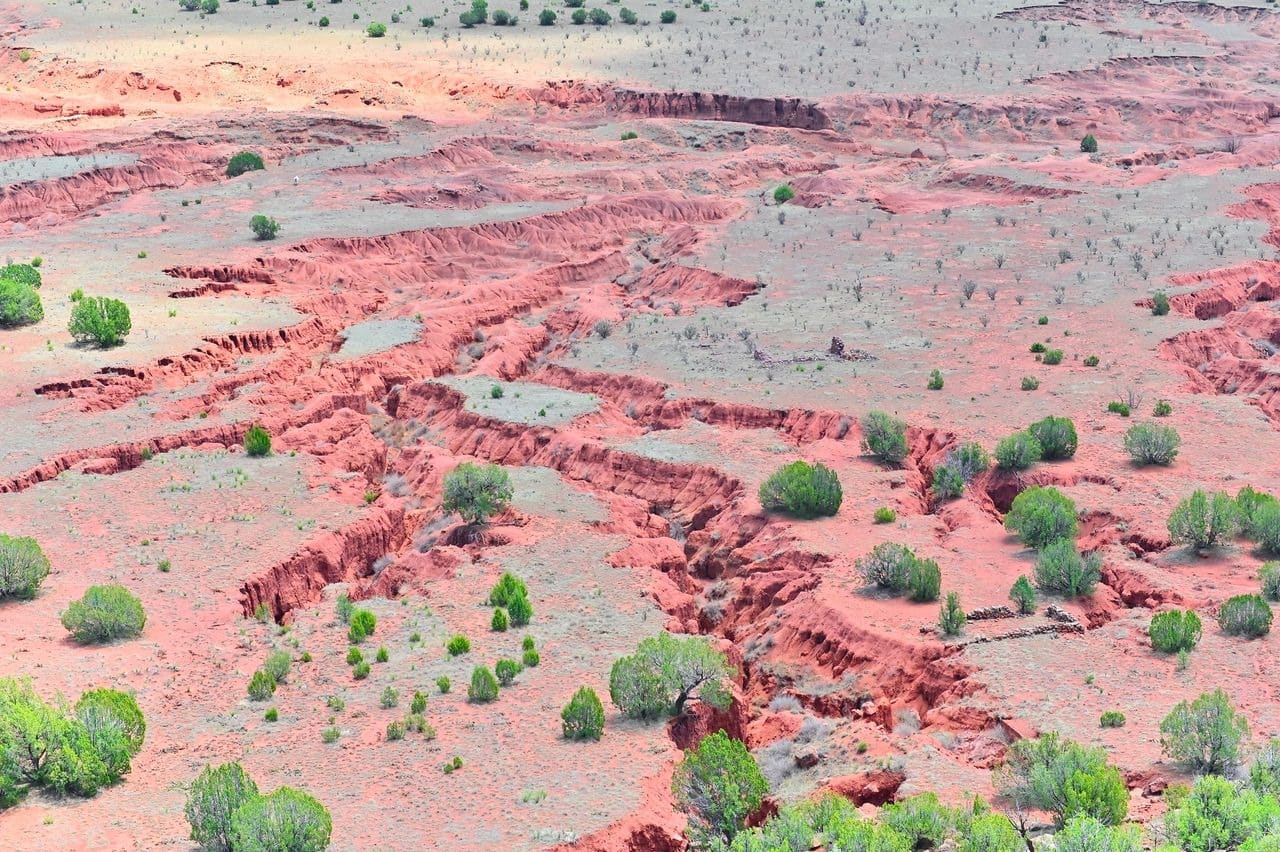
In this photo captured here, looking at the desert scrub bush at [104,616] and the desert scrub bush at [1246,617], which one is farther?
the desert scrub bush at [104,616]

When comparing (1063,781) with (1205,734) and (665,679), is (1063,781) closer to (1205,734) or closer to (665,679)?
(1205,734)

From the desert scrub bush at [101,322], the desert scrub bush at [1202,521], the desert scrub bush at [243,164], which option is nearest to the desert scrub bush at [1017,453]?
the desert scrub bush at [1202,521]

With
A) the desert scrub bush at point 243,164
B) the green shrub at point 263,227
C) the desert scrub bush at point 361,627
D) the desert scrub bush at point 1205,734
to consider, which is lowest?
the desert scrub bush at point 361,627

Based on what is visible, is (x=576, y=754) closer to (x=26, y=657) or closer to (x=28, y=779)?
(x=28, y=779)

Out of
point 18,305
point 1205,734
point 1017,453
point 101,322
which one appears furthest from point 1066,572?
point 18,305

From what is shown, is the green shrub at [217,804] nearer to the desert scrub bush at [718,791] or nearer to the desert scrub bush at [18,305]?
the desert scrub bush at [718,791]
